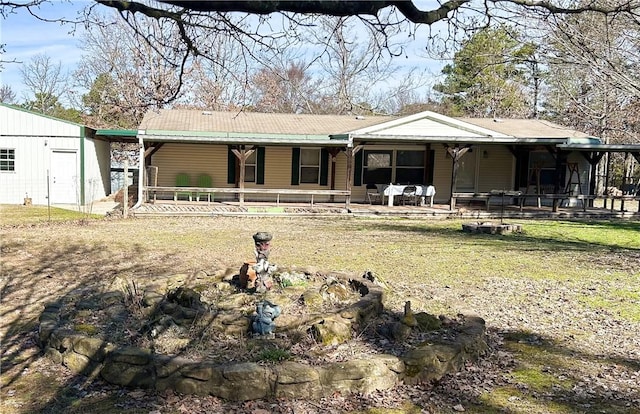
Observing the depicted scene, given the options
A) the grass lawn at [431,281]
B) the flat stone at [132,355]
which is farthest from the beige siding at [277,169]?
the flat stone at [132,355]

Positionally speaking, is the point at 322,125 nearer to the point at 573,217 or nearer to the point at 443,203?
the point at 443,203

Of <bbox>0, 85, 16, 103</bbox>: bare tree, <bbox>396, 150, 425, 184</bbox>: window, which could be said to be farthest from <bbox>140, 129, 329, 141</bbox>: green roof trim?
<bbox>0, 85, 16, 103</bbox>: bare tree

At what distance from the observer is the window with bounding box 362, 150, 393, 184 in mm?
20562

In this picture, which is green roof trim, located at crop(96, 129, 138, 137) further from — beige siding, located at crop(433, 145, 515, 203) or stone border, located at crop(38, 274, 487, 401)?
stone border, located at crop(38, 274, 487, 401)

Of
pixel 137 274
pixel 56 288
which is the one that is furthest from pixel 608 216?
pixel 56 288

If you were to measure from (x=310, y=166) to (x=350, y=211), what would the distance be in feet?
12.5

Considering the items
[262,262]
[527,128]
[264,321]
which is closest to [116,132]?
[262,262]

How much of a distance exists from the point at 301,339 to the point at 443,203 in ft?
55.0

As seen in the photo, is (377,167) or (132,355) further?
(377,167)

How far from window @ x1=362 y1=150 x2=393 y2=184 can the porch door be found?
2903 mm

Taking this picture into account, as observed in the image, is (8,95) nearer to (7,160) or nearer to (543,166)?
(7,160)

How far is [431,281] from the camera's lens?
8.12 meters

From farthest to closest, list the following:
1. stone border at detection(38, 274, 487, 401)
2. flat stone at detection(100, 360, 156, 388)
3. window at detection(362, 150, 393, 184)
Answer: window at detection(362, 150, 393, 184) < flat stone at detection(100, 360, 156, 388) < stone border at detection(38, 274, 487, 401)

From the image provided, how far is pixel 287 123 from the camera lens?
2106cm
